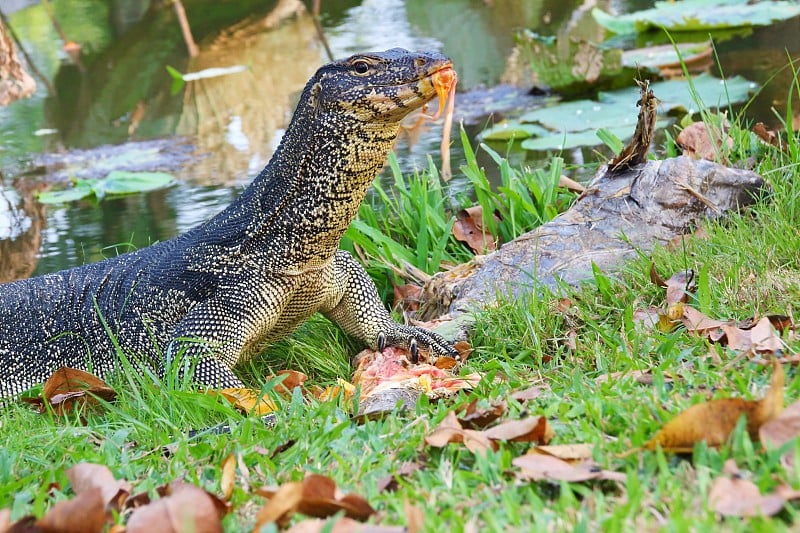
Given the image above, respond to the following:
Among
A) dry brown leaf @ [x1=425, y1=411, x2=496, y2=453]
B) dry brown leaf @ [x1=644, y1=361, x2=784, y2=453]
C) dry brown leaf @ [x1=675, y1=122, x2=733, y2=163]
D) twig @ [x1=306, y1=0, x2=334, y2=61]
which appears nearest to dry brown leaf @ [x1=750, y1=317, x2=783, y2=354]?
dry brown leaf @ [x1=644, y1=361, x2=784, y2=453]

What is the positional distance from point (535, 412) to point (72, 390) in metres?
2.18

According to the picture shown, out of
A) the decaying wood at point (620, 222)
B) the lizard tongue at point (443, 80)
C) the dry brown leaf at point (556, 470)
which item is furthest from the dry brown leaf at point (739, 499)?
the decaying wood at point (620, 222)

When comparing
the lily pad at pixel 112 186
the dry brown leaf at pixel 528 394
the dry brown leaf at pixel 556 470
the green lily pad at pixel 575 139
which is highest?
the dry brown leaf at pixel 556 470

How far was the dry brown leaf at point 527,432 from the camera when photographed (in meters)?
2.64

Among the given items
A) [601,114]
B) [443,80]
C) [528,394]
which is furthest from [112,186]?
[528,394]

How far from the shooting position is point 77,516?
7.95ft

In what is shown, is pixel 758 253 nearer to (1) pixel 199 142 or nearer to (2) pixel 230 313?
(2) pixel 230 313

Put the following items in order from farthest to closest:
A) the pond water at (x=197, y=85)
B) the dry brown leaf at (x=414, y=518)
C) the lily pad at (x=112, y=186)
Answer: the lily pad at (x=112, y=186), the pond water at (x=197, y=85), the dry brown leaf at (x=414, y=518)

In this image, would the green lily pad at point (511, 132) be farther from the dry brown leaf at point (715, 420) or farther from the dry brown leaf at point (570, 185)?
the dry brown leaf at point (715, 420)

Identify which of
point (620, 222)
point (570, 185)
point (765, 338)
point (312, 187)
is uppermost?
point (312, 187)

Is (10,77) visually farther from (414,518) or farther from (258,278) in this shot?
(414,518)

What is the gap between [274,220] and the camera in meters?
4.26

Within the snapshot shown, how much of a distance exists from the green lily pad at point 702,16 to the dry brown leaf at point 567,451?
9.42 meters

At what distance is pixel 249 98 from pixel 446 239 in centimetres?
637
